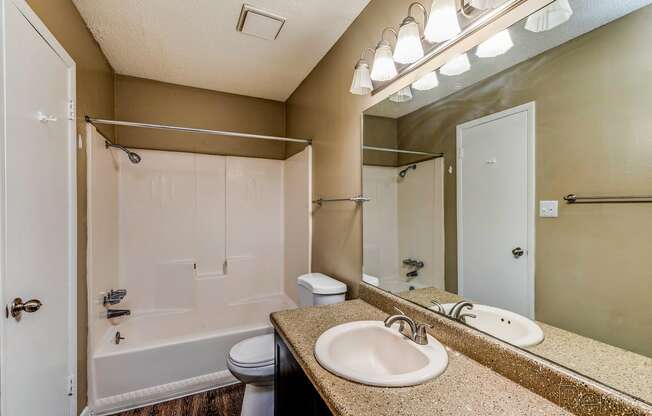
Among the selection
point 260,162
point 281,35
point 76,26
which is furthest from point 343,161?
point 76,26

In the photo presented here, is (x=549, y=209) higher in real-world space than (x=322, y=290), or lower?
higher

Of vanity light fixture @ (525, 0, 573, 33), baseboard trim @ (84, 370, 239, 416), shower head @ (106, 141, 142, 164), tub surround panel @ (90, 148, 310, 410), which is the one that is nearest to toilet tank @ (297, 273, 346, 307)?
tub surround panel @ (90, 148, 310, 410)

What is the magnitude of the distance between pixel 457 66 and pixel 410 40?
238mm

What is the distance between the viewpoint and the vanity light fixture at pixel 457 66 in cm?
106

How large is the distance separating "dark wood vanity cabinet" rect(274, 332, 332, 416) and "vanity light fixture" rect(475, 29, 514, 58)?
4.08ft

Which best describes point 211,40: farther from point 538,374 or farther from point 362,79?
point 538,374

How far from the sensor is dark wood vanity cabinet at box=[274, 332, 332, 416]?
90cm

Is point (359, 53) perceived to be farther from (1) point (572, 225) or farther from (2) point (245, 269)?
(2) point (245, 269)

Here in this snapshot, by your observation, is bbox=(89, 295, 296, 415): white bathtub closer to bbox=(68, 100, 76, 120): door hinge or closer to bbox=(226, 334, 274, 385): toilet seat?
bbox=(226, 334, 274, 385): toilet seat

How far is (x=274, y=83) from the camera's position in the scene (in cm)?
257

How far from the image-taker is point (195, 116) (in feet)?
8.79

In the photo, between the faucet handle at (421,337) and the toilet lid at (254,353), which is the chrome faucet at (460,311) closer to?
the faucet handle at (421,337)

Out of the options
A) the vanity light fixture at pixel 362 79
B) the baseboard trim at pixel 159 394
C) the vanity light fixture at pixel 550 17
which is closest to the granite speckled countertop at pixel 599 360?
the vanity light fixture at pixel 550 17

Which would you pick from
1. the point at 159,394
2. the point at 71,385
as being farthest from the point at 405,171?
the point at 159,394
